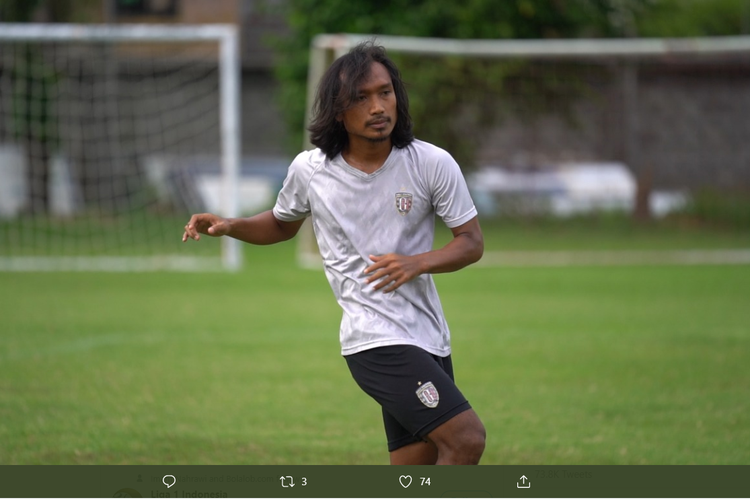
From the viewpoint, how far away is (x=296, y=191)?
14.4 ft

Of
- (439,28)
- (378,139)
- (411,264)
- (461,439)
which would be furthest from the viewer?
(439,28)

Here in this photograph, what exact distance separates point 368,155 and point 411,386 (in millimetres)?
911

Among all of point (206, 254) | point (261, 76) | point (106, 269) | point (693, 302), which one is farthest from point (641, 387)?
point (261, 76)

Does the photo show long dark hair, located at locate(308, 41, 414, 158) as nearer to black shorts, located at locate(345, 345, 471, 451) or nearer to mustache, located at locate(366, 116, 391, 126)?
mustache, located at locate(366, 116, 391, 126)

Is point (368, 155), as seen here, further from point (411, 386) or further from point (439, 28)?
point (439, 28)

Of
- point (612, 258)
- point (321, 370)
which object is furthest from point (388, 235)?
point (612, 258)

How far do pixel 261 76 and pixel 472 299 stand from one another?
75.6 feet

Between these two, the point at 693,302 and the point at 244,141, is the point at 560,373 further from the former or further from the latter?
the point at 244,141

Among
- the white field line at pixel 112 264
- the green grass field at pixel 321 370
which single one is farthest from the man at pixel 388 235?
the white field line at pixel 112 264

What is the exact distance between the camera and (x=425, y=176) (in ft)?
13.7

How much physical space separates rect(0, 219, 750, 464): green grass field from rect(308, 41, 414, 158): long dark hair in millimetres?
2171

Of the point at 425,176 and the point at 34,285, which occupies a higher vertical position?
the point at 425,176

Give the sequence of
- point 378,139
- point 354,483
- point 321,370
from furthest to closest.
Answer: point 321,370
point 354,483
point 378,139

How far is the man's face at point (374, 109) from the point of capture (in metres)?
4.08
